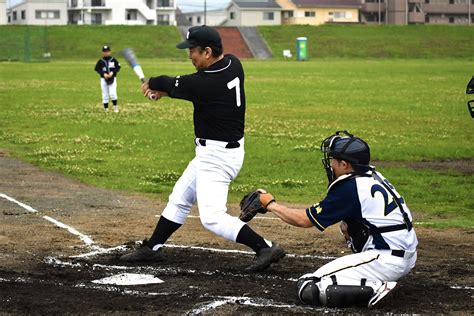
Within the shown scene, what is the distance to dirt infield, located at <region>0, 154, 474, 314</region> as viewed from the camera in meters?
7.68

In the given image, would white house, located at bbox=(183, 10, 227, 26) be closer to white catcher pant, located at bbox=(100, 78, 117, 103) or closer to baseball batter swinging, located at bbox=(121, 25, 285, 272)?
white catcher pant, located at bbox=(100, 78, 117, 103)

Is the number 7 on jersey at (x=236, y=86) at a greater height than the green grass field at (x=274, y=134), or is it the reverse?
the number 7 on jersey at (x=236, y=86)

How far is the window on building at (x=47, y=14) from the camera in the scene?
114938 millimetres

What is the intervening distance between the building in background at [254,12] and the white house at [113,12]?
11.1 metres

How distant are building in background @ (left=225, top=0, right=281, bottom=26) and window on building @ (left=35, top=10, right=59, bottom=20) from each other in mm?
23096

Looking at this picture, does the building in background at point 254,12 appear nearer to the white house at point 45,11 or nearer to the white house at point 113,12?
Answer: the white house at point 113,12

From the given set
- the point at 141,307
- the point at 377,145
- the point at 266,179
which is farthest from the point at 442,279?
the point at 377,145

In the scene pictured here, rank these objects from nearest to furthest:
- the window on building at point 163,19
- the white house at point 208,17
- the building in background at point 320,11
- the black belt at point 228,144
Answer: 1. the black belt at point 228,144
2. the window on building at point 163,19
3. the building in background at point 320,11
4. the white house at point 208,17

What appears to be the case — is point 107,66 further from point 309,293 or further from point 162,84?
point 309,293

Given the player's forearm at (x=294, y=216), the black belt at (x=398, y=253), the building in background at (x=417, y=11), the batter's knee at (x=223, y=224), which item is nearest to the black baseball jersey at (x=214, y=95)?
the batter's knee at (x=223, y=224)

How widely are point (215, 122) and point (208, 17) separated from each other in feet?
420

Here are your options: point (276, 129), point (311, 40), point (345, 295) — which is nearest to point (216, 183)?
point (345, 295)

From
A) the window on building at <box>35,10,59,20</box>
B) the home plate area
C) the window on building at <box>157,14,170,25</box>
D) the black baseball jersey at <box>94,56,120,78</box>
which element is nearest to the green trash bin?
the window on building at <box>35,10,59,20</box>

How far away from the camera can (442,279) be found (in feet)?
28.7
